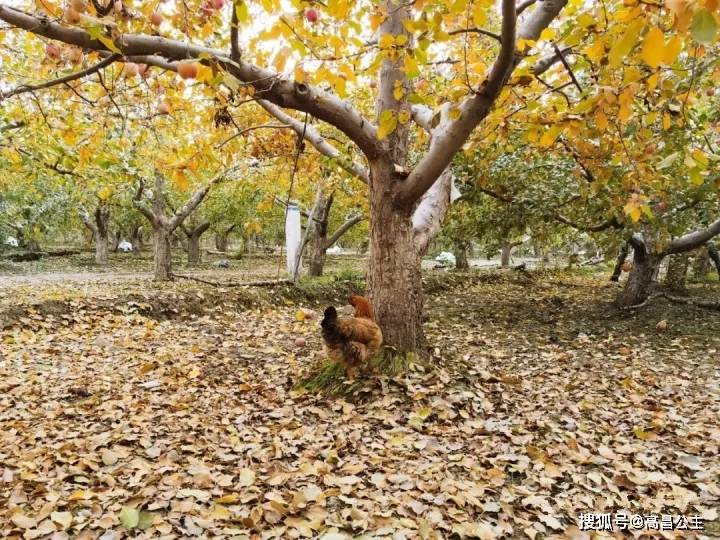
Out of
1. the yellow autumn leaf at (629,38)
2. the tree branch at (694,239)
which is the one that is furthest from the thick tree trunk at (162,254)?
the yellow autumn leaf at (629,38)

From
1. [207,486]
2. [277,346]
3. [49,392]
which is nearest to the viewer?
[207,486]

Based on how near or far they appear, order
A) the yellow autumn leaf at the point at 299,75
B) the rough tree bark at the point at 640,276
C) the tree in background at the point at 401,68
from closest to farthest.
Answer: the tree in background at the point at 401,68 < the yellow autumn leaf at the point at 299,75 < the rough tree bark at the point at 640,276

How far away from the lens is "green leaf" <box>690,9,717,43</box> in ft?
4.79

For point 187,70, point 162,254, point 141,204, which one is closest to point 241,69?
point 187,70

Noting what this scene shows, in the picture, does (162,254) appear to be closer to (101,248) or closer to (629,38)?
(101,248)

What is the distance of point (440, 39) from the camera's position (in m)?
2.88

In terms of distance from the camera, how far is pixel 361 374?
17.3 ft

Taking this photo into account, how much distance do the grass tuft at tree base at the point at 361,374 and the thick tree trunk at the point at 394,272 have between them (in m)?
0.15

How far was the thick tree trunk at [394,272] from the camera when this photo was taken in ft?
17.3

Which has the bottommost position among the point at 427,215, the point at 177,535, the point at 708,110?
the point at 177,535

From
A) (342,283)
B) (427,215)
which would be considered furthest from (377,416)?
(342,283)

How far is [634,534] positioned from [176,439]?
3648 millimetres

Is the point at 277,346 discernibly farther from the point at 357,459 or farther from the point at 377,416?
the point at 357,459

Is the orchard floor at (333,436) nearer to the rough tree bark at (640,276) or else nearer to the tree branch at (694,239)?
the tree branch at (694,239)
